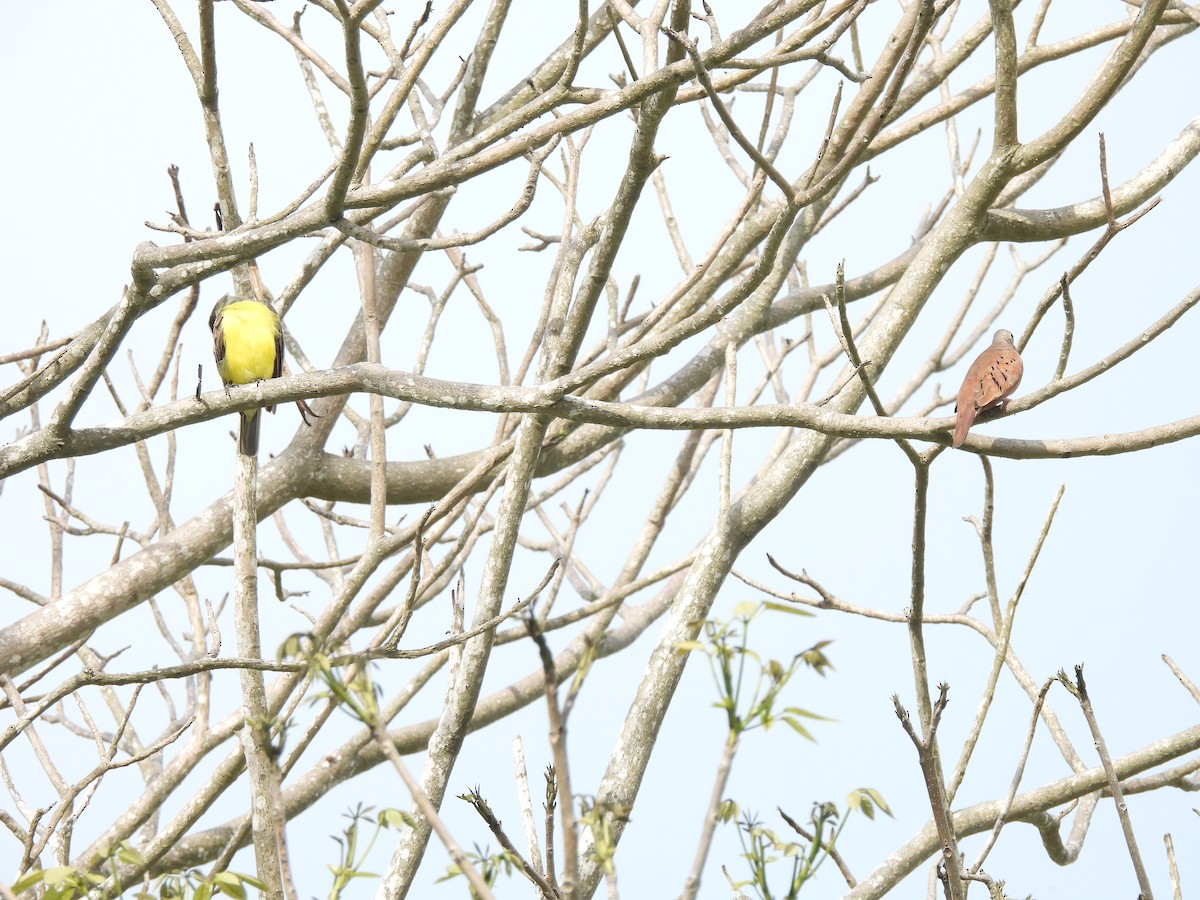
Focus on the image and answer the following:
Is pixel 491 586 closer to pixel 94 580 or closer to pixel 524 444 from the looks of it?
pixel 524 444

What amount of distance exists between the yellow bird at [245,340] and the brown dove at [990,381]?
8.32 ft

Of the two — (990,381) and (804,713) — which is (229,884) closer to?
(804,713)

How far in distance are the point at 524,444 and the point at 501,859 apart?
1905 mm

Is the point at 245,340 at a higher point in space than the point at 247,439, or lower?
higher

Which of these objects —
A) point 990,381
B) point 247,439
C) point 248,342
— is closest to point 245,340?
point 248,342

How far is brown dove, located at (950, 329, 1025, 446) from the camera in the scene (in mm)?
2596

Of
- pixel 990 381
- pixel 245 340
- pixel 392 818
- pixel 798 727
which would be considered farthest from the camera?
pixel 245 340

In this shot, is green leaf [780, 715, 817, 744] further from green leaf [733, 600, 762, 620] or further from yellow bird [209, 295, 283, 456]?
yellow bird [209, 295, 283, 456]

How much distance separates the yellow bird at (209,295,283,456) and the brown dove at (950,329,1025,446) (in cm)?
254

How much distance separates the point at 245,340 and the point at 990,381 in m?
2.91

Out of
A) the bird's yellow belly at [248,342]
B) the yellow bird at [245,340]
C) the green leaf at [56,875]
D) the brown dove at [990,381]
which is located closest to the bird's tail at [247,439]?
the yellow bird at [245,340]

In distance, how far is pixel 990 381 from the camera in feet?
9.05

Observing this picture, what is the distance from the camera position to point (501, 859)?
1346 millimetres

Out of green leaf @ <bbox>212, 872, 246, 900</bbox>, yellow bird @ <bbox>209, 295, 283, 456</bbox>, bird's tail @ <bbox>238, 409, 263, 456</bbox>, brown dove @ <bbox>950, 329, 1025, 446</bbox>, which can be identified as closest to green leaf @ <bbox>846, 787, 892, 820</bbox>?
green leaf @ <bbox>212, 872, 246, 900</bbox>
